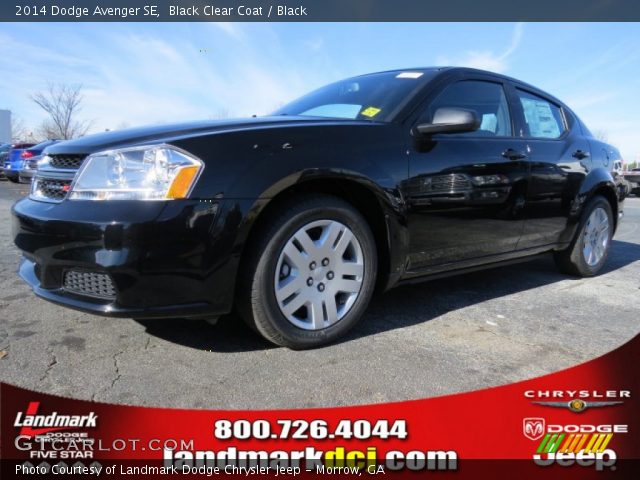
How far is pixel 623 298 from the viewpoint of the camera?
3713 millimetres

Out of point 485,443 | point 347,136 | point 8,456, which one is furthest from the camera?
point 347,136

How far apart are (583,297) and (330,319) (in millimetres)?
2334

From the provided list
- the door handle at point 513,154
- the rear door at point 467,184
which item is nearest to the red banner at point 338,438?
the rear door at point 467,184

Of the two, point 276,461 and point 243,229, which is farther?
point 243,229

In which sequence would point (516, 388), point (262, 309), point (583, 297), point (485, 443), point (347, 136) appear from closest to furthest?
point (485, 443)
point (516, 388)
point (262, 309)
point (347, 136)
point (583, 297)

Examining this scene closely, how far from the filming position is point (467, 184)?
2949mm

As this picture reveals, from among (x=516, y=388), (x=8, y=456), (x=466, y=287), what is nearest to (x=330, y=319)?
(x=516, y=388)

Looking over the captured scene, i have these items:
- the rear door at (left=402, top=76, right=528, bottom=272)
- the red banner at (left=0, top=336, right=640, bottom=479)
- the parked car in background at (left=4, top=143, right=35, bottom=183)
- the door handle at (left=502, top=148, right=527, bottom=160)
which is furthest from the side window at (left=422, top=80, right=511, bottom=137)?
the parked car in background at (left=4, top=143, right=35, bottom=183)

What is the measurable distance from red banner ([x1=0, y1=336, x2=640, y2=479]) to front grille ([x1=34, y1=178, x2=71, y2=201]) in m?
0.88

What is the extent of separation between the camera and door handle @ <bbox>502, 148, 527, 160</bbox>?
10.6 ft

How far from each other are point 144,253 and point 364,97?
180cm

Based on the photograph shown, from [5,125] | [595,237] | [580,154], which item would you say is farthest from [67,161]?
[5,125]

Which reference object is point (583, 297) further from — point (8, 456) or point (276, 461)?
point (8, 456)

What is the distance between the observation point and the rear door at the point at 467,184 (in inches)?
108
